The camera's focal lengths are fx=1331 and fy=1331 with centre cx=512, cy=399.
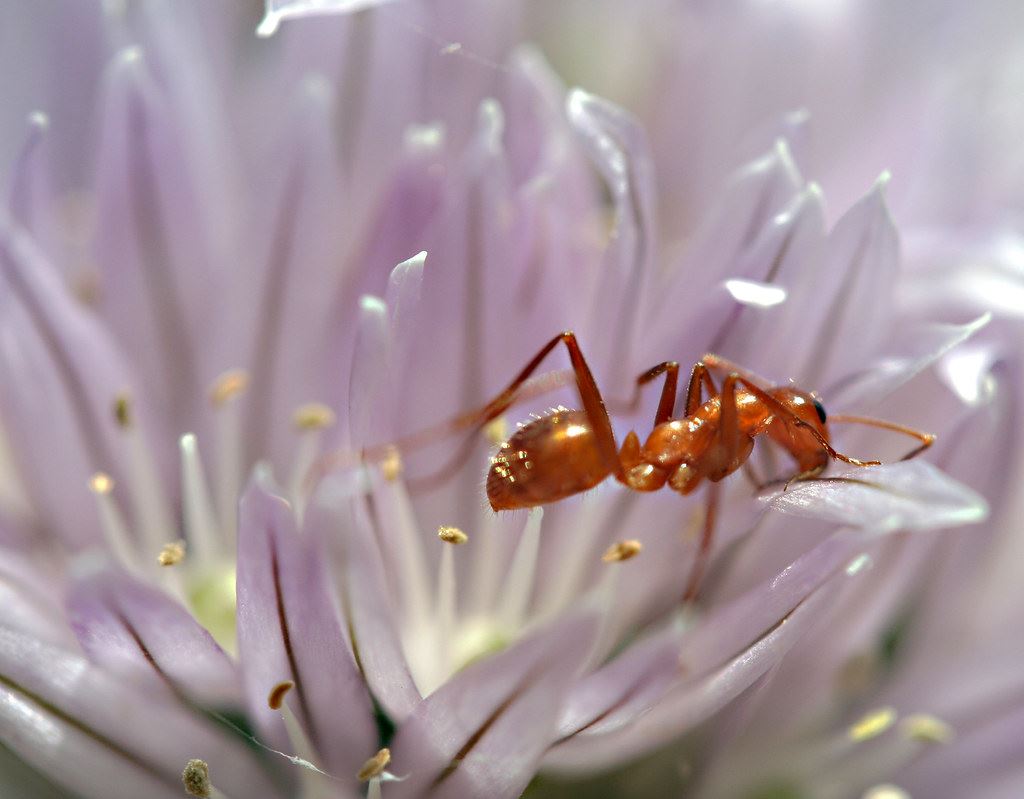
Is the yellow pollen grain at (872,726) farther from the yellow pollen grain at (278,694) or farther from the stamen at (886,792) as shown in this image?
the yellow pollen grain at (278,694)

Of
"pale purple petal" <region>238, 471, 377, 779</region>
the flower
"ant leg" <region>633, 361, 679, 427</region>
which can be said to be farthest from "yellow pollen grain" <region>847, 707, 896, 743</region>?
"pale purple petal" <region>238, 471, 377, 779</region>

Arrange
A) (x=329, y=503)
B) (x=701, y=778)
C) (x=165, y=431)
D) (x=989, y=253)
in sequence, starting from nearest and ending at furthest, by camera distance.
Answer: (x=329, y=503) → (x=701, y=778) → (x=989, y=253) → (x=165, y=431)

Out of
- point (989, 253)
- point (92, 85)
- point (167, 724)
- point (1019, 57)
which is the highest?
point (92, 85)

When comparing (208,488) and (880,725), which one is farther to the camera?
(208,488)

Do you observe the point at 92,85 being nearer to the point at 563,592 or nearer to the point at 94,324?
the point at 94,324

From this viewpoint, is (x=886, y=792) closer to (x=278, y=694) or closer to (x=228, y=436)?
(x=278, y=694)

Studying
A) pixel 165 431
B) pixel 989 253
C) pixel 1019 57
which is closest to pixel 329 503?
pixel 165 431

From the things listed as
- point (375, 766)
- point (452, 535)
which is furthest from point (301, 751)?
point (452, 535)
